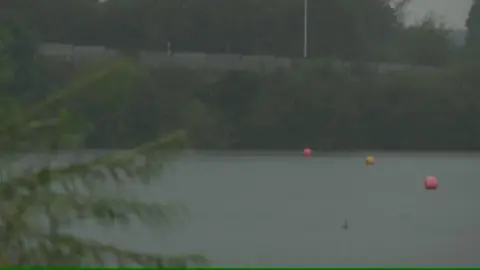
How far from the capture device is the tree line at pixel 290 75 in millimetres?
4351

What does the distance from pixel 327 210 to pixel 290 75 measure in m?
0.85

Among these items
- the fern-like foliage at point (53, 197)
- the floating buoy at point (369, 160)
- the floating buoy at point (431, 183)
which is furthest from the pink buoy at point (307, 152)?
the fern-like foliage at point (53, 197)

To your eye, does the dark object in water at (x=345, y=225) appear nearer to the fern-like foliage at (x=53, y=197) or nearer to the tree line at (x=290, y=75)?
the tree line at (x=290, y=75)

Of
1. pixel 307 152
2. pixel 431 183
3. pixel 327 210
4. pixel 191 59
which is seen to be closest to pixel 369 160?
pixel 431 183

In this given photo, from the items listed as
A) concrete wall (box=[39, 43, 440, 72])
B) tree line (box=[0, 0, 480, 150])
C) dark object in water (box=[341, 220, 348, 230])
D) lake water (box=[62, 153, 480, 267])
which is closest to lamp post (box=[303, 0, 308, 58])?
tree line (box=[0, 0, 480, 150])

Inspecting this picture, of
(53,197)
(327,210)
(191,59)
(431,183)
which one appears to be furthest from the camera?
(431,183)

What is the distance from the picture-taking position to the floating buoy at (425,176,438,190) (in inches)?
288

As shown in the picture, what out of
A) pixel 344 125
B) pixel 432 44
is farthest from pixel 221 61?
pixel 432 44

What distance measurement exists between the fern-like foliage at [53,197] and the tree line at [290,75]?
3.02 ft

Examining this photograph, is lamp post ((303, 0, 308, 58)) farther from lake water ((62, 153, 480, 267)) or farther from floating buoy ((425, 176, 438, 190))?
floating buoy ((425, 176, 438, 190))

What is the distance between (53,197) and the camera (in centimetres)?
254

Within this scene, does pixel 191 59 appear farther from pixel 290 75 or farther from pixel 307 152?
pixel 307 152

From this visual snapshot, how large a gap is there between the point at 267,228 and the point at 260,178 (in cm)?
113

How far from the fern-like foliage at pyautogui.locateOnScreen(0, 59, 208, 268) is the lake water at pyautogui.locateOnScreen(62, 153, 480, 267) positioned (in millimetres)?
553
